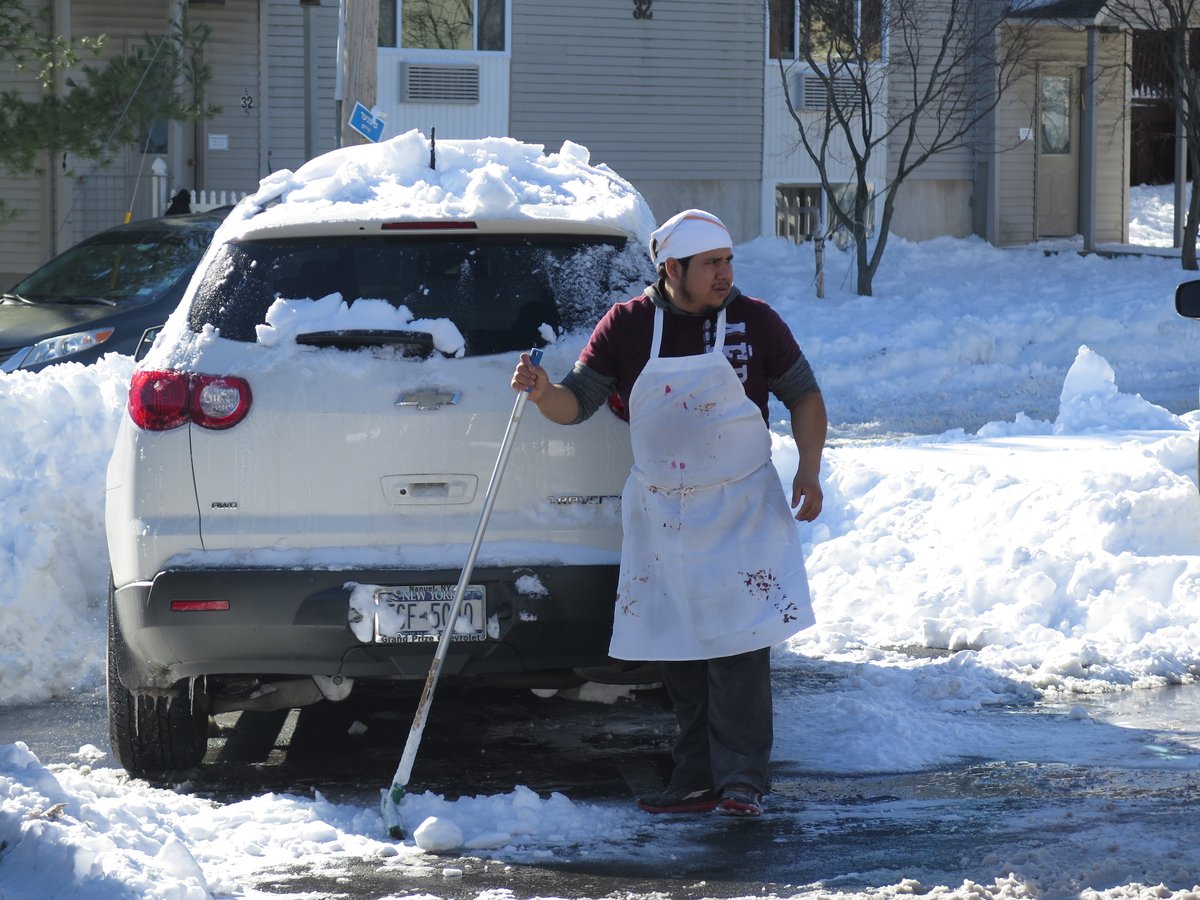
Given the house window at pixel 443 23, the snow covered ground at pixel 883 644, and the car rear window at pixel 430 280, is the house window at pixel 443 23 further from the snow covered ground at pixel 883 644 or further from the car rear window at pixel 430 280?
the car rear window at pixel 430 280

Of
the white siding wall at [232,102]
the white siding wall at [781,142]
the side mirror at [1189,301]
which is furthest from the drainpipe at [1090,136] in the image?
the side mirror at [1189,301]

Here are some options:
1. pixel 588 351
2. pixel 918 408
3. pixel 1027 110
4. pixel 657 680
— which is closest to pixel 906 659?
pixel 657 680

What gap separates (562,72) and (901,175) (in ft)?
16.5

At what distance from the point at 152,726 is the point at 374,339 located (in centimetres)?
145

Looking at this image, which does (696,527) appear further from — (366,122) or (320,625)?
(366,122)

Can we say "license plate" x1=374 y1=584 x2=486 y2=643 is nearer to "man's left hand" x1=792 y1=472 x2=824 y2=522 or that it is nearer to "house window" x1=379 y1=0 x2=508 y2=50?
"man's left hand" x1=792 y1=472 x2=824 y2=522

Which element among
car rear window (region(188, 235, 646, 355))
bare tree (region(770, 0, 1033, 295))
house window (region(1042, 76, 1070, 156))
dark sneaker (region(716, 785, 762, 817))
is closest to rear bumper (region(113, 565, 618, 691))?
dark sneaker (region(716, 785, 762, 817))

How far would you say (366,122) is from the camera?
1215 centimetres

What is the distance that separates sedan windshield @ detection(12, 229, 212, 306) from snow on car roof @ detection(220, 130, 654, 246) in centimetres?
687

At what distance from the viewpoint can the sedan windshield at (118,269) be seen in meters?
12.6

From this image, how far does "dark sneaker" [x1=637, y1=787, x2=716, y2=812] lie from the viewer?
509 centimetres

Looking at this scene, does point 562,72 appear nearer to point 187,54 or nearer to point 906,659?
point 187,54

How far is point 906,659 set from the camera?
701 cm

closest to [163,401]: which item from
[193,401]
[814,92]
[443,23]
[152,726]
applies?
[193,401]
